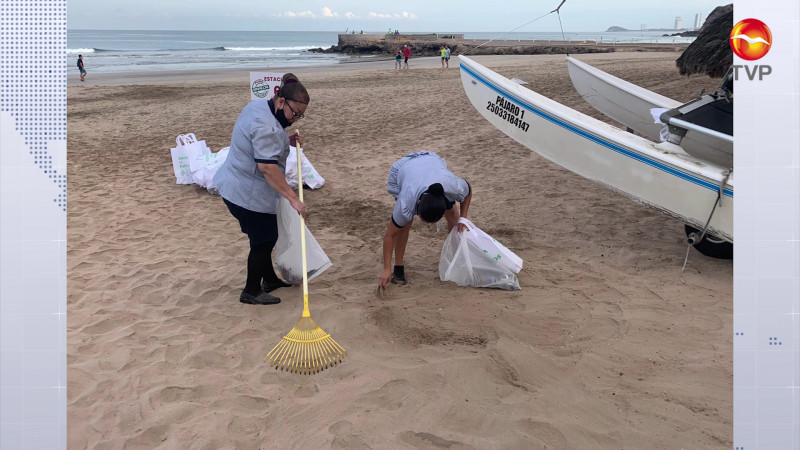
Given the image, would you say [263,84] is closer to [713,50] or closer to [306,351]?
[306,351]

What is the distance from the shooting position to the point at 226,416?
2561 millimetres

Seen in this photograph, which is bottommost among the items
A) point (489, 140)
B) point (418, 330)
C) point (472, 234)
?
point (418, 330)

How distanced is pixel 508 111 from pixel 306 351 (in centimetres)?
382

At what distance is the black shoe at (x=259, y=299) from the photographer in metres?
3.68

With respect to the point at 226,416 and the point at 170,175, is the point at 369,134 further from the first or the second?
the point at 226,416

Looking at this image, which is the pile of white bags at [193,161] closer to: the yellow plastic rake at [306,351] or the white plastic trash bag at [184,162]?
the white plastic trash bag at [184,162]

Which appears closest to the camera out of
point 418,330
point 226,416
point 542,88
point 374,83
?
point 226,416

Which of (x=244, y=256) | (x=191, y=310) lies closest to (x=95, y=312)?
(x=191, y=310)

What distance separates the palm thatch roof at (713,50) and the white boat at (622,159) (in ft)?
15.7

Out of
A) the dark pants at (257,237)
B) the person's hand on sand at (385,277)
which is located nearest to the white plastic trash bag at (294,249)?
the dark pants at (257,237)

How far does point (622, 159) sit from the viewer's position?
4.48 meters

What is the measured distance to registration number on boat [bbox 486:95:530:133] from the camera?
18.5ft

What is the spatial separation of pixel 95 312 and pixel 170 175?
3.58 metres

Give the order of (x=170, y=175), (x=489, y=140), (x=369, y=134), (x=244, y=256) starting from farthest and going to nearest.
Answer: (x=369, y=134) → (x=489, y=140) → (x=170, y=175) → (x=244, y=256)
